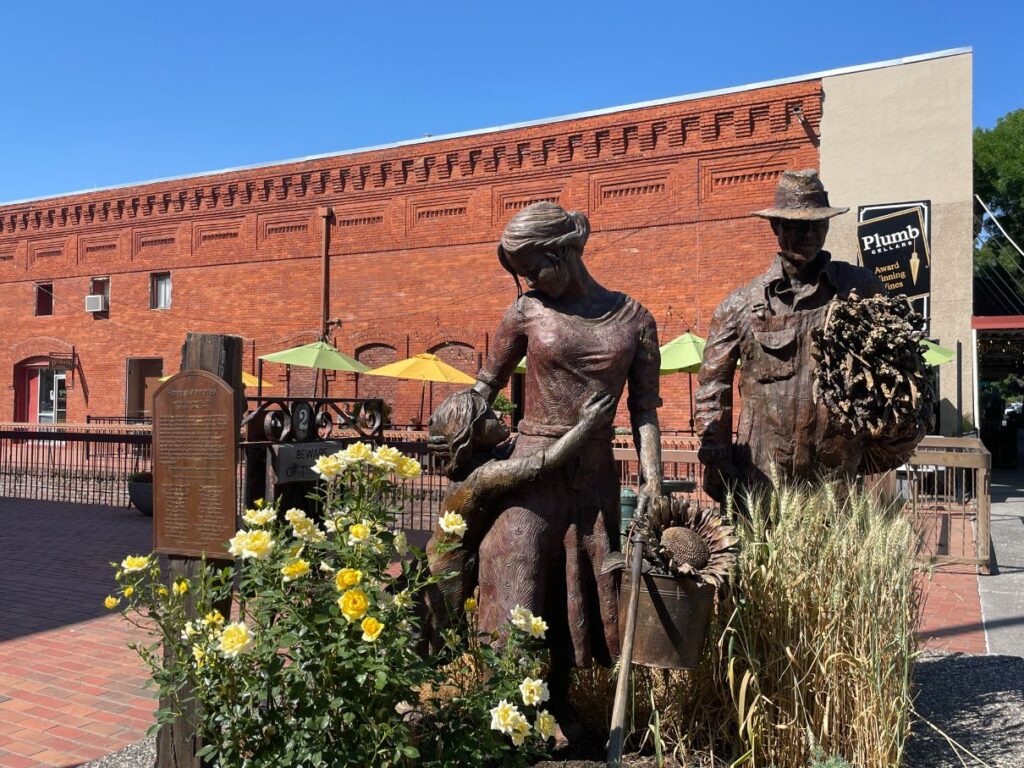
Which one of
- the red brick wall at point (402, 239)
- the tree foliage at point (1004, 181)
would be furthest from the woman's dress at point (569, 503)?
the tree foliage at point (1004, 181)

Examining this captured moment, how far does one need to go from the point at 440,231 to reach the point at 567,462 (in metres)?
16.7

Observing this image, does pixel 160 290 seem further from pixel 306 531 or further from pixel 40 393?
pixel 306 531

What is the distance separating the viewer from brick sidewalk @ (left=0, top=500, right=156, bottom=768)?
4.16 m

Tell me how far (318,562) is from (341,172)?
18.9 m

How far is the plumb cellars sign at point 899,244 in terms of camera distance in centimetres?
1527

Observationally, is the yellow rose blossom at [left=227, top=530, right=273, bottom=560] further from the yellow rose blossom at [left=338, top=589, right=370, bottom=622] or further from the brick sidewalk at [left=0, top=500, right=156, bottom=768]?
the brick sidewalk at [left=0, top=500, right=156, bottom=768]

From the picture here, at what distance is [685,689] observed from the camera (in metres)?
3.21

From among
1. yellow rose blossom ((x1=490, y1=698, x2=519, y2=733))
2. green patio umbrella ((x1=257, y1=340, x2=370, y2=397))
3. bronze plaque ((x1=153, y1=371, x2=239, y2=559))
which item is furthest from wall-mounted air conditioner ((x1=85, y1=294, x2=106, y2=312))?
yellow rose blossom ((x1=490, y1=698, x2=519, y2=733))

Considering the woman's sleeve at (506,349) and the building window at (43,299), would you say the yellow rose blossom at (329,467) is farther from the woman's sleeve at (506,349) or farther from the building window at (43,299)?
the building window at (43,299)

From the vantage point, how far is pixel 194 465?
352 cm

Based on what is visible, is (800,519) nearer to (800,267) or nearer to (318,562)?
(800,267)

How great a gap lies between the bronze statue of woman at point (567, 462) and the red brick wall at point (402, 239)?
13.5 m

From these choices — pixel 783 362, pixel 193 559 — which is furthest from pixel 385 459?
pixel 783 362

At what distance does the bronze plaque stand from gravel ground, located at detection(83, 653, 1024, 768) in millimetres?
1075
